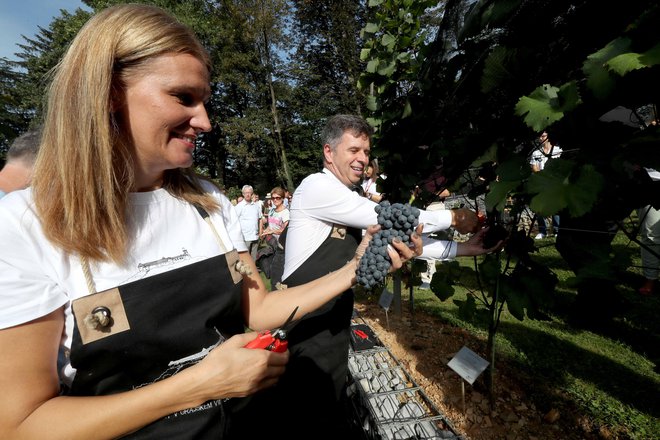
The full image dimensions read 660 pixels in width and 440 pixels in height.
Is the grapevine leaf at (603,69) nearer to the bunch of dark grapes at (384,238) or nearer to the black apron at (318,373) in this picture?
the bunch of dark grapes at (384,238)

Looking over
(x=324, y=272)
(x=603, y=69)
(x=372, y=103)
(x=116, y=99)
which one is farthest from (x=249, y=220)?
(x=603, y=69)

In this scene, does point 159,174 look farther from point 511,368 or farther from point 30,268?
point 511,368

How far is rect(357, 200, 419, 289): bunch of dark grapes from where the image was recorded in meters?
1.41

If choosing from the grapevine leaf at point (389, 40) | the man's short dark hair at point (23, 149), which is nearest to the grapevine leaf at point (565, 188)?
the grapevine leaf at point (389, 40)

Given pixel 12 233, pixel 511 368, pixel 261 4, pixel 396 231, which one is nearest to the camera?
pixel 12 233

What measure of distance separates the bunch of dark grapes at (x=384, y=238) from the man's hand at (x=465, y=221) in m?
0.69

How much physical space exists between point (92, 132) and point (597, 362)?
4.12 m

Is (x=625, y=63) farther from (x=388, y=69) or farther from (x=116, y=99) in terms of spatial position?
(x=388, y=69)

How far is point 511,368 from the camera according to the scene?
117 inches

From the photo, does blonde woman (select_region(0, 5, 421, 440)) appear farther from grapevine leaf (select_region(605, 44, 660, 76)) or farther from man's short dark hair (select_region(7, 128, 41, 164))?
man's short dark hair (select_region(7, 128, 41, 164))

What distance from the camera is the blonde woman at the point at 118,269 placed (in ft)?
2.86

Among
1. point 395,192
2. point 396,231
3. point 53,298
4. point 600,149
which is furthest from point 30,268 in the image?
point 395,192

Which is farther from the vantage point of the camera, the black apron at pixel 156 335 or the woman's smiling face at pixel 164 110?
the woman's smiling face at pixel 164 110

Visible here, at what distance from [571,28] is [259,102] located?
27236 millimetres
